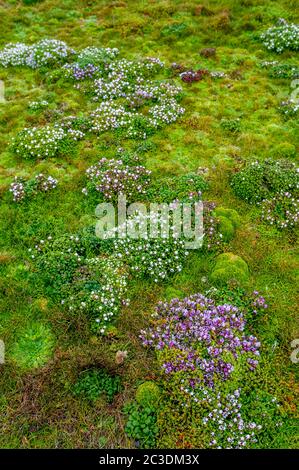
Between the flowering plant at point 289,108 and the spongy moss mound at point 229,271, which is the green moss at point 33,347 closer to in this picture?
the spongy moss mound at point 229,271

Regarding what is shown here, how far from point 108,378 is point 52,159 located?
8107 millimetres

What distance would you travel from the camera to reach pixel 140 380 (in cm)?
863

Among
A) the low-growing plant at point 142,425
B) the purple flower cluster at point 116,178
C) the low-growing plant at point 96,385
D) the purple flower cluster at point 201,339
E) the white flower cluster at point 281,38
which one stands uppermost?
the white flower cluster at point 281,38

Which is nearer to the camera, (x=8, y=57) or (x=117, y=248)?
(x=117, y=248)

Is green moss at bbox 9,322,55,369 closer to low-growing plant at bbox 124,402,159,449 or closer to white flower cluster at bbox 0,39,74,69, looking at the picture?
low-growing plant at bbox 124,402,159,449

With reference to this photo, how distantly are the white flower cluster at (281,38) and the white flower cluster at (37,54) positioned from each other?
364 inches

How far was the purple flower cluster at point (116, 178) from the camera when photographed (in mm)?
12391

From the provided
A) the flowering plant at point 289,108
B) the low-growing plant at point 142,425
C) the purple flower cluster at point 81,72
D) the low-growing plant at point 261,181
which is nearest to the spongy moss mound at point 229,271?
the low-growing plant at point 261,181

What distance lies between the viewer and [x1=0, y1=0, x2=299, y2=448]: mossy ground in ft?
27.5

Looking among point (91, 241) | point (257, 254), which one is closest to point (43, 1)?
point (91, 241)

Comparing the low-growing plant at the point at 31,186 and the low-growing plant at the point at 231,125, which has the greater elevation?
the low-growing plant at the point at 231,125

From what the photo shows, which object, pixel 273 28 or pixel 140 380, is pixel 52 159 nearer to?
pixel 140 380

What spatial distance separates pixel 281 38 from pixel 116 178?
11.9m

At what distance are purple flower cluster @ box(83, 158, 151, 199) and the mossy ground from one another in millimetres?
606
